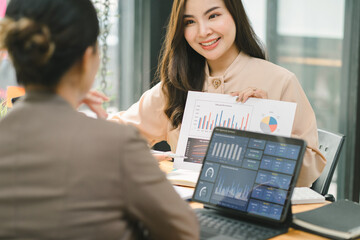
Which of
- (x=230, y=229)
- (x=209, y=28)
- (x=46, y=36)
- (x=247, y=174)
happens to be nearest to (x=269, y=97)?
(x=209, y=28)

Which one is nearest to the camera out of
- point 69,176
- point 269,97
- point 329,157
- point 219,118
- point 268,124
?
point 69,176

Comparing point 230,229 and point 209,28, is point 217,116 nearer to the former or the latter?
point 209,28

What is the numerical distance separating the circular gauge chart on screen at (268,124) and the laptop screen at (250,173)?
33 cm

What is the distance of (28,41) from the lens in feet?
2.94

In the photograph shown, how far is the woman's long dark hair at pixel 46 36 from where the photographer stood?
88cm

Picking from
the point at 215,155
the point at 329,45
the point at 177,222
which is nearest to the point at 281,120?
the point at 215,155

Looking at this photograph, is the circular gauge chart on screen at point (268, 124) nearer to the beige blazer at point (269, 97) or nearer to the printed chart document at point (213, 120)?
the printed chart document at point (213, 120)

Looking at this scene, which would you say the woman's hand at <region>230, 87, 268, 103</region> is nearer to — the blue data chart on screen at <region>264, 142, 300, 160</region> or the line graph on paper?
the line graph on paper

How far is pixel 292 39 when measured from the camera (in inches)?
140

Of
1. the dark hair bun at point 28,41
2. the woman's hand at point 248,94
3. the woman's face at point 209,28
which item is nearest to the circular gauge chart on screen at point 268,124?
the woman's hand at point 248,94

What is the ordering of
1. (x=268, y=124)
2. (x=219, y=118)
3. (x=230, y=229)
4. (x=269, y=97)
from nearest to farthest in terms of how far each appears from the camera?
(x=230, y=229) < (x=268, y=124) < (x=219, y=118) < (x=269, y=97)

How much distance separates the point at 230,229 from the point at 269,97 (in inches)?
30.7

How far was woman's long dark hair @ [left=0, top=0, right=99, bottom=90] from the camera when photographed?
2.90 ft

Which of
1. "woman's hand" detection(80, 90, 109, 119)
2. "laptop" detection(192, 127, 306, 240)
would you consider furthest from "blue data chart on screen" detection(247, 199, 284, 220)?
"woman's hand" detection(80, 90, 109, 119)
